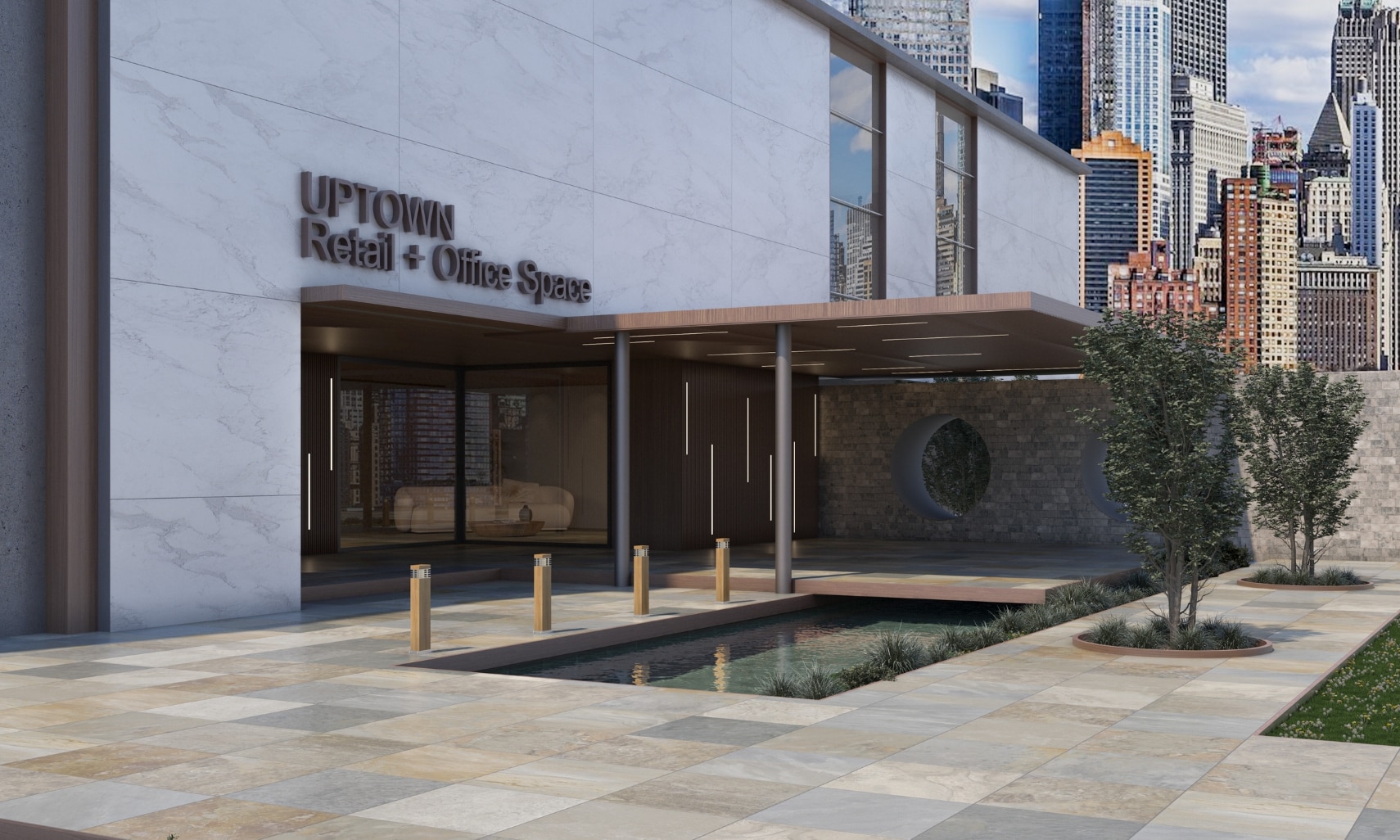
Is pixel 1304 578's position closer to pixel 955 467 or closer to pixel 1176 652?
pixel 1176 652

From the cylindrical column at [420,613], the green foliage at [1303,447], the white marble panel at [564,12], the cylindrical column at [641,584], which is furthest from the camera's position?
the white marble panel at [564,12]

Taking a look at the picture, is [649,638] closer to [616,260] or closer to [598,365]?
[616,260]

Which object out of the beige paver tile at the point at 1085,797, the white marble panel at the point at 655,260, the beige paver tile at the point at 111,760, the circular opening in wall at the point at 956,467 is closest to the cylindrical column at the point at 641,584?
the white marble panel at the point at 655,260

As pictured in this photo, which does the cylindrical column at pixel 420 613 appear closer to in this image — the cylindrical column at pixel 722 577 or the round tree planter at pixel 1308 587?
the cylindrical column at pixel 722 577

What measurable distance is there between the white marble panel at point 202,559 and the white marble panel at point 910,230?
15567 mm

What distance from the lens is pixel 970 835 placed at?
5.99 m

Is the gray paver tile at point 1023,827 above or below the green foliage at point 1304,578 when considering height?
above

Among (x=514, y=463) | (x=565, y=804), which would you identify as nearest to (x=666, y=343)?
(x=514, y=463)

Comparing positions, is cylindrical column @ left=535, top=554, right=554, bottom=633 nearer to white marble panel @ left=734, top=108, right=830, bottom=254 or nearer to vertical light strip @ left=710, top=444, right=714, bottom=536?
vertical light strip @ left=710, top=444, right=714, bottom=536

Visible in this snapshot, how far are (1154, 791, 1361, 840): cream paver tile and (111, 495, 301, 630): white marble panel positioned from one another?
9.91 meters

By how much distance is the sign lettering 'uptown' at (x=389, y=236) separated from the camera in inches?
584

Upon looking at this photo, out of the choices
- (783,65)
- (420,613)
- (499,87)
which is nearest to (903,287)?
(783,65)

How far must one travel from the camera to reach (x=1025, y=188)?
112 feet

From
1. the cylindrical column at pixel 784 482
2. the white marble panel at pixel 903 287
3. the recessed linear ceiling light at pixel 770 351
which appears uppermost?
the white marble panel at pixel 903 287
